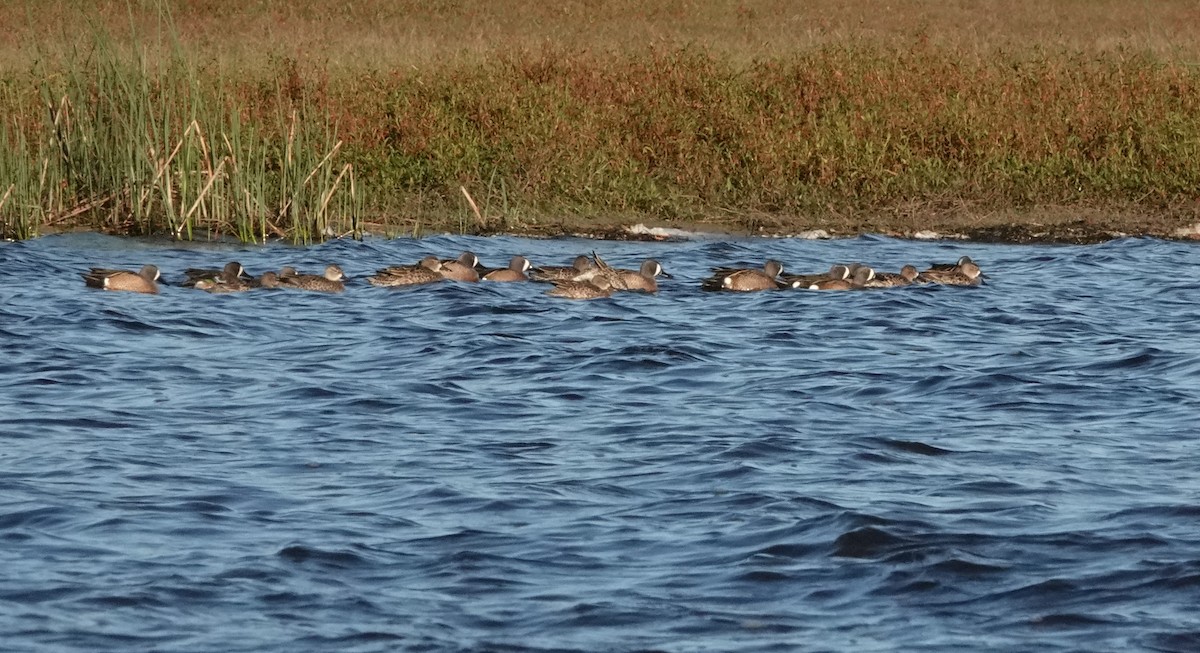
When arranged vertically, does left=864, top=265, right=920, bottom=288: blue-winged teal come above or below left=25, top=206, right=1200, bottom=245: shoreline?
below

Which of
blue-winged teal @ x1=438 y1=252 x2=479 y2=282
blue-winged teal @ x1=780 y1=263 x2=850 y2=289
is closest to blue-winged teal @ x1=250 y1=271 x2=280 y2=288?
blue-winged teal @ x1=438 y1=252 x2=479 y2=282

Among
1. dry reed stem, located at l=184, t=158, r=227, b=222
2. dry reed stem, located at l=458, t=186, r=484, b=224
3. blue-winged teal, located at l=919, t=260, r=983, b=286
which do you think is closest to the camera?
blue-winged teal, located at l=919, t=260, r=983, b=286

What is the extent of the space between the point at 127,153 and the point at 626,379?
22.2 ft

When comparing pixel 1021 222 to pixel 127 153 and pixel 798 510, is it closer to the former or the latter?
pixel 127 153

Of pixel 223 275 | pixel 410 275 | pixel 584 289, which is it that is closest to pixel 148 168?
pixel 223 275

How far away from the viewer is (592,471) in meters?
8.33

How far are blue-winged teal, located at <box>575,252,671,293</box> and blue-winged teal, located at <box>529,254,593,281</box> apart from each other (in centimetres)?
6

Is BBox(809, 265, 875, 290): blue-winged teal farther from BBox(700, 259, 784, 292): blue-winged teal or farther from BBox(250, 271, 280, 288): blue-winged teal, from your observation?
BBox(250, 271, 280, 288): blue-winged teal

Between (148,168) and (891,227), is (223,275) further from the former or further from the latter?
(891,227)

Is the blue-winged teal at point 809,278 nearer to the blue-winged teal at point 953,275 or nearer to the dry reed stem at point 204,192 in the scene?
the blue-winged teal at point 953,275

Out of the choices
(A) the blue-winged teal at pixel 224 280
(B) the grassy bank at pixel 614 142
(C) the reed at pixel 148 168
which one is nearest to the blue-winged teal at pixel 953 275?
(B) the grassy bank at pixel 614 142

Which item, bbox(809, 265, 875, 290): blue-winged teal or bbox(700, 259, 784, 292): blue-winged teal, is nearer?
bbox(700, 259, 784, 292): blue-winged teal

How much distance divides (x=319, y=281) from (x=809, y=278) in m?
4.33

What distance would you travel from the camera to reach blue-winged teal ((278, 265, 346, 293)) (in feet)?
46.0
